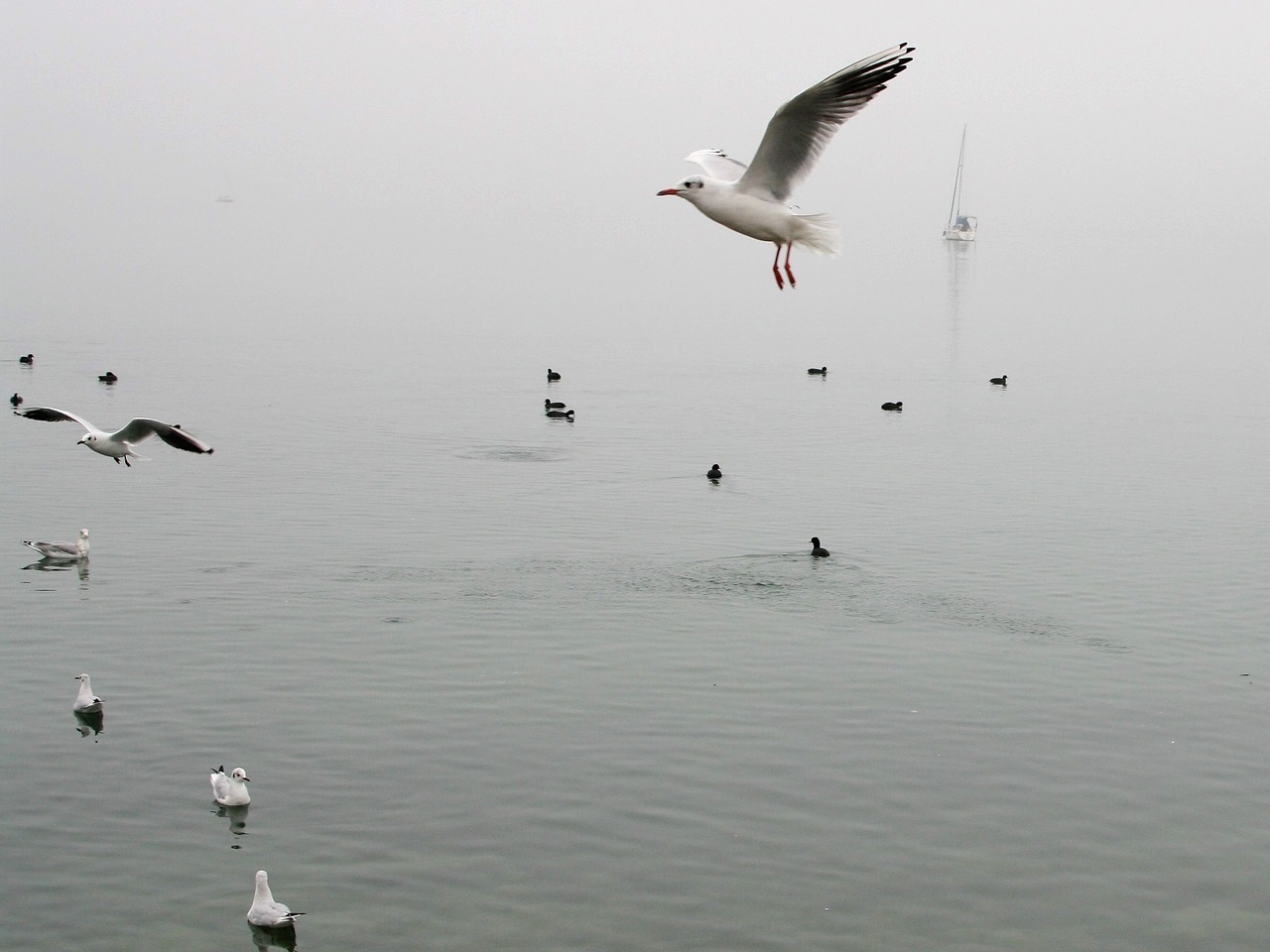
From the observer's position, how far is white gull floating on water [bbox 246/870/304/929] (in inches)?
714

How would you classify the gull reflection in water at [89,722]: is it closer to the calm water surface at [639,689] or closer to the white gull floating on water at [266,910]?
the calm water surface at [639,689]

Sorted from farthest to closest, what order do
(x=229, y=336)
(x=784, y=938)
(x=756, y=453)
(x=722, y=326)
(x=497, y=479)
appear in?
(x=722, y=326)
(x=229, y=336)
(x=756, y=453)
(x=497, y=479)
(x=784, y=938)

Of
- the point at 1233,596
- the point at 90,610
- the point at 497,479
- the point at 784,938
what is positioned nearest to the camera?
the point at 784,938

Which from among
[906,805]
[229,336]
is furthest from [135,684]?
[229,336]

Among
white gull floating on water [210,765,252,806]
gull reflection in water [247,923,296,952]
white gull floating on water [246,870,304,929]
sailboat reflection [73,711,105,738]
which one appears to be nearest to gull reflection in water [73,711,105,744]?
sailboat reflection [73,711,105,738]

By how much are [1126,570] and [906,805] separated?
15540 mm

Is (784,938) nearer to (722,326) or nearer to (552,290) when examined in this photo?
(722,326)

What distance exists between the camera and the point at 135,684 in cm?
2648

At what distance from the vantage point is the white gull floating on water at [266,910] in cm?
1812

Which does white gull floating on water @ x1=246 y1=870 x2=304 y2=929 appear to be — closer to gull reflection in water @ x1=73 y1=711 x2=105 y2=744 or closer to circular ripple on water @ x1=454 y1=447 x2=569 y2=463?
gull reflection in water @ x1=73 y1=711 x2=105 y2=744

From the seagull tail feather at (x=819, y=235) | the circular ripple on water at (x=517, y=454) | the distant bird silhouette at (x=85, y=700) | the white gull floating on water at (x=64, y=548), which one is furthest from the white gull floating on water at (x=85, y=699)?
the circular ripple on water at (x=517, y=454)

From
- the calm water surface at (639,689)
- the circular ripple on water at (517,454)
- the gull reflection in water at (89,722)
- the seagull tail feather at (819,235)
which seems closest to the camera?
the seagull tail feather at (819,235)

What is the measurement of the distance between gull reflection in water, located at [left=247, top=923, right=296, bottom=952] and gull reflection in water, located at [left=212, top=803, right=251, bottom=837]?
2.83 m

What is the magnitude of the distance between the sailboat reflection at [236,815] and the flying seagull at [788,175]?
1142 cm
